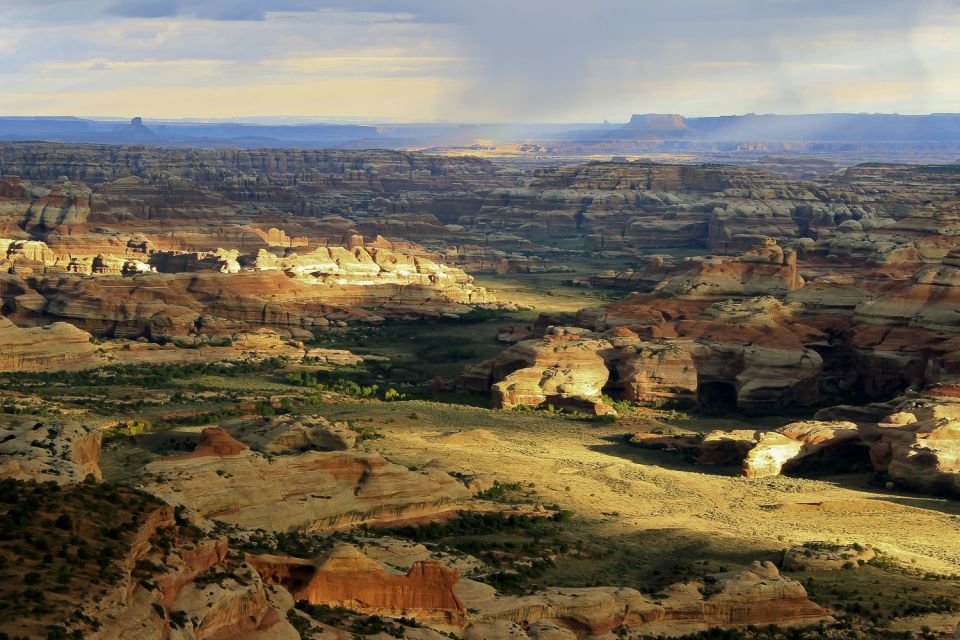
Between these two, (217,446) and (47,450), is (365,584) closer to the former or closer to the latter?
(47,450)

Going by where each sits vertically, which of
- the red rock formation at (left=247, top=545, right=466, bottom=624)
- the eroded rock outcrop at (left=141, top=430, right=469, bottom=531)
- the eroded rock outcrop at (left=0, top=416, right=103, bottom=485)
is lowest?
the eroded rock outcrop at (left=141, top=430, right=469, bottom=531)

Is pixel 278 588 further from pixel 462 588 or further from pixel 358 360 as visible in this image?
pixel 358 360

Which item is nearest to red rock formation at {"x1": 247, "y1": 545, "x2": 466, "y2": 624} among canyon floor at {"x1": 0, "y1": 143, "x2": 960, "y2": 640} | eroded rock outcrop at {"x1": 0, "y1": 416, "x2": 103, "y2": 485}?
canyon floor at {"x1": 0, "y1": 143, "x2": 960, "y2": 640}

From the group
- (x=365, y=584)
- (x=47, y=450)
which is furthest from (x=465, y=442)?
(x=365, y=584)

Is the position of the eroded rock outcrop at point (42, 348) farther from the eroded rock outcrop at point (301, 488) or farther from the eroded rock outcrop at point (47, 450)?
the eroded rock outcrop at point (301, 488)

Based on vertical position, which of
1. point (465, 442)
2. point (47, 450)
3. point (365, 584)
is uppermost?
point (47, 450)

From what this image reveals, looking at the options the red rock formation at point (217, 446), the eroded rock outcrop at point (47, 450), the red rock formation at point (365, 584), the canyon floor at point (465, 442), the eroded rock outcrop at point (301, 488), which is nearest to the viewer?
the canyon floor at point (465, 442)

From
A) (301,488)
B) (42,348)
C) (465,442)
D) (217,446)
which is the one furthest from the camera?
(42,348)

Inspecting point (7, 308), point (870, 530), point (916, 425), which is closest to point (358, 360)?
point (7, 308)

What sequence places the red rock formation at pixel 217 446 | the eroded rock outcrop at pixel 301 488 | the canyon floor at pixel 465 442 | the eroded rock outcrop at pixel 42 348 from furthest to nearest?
the eroded rock outcrop at pixel 42 348 → the red rock formation at pixel 217 446 → the eroded rock outcrop at pixel 301 488 → the canyon floor at pixel 465 442

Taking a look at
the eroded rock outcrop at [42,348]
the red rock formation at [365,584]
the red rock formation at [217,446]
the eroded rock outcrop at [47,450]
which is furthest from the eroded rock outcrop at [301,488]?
the eroded rock outcrop at [42,348]

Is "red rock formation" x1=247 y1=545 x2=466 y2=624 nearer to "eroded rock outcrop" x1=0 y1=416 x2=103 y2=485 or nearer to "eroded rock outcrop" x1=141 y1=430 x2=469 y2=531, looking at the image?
"eroded rock outcrop" x1=0 y1=416 x2=103 y2=485
